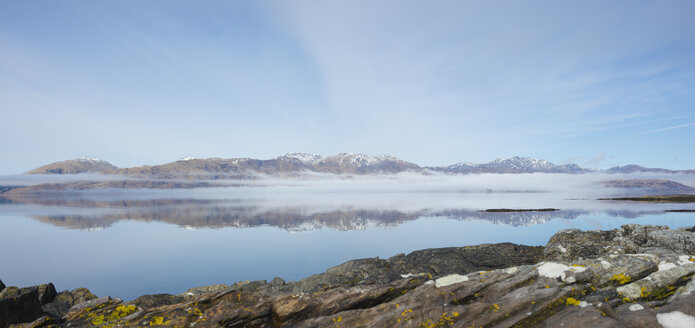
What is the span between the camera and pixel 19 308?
1497 cm

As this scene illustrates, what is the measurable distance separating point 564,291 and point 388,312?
702 cm

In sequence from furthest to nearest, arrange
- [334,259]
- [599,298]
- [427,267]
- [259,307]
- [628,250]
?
1. [334,259]
2. [427,267]
3. [628,250]
4. [259,307]
5. [599,298]

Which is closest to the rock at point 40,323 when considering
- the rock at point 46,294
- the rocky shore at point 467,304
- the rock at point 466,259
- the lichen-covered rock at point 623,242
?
the rocky shore at point 467,304

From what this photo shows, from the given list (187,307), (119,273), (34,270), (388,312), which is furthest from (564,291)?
(34,270)

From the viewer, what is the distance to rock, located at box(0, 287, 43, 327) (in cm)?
1417

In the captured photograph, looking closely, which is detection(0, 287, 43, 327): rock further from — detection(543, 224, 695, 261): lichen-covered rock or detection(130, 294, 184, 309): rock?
detection(543, 224, 695, 261): lichen-covered rock

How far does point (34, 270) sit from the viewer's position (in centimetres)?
4909

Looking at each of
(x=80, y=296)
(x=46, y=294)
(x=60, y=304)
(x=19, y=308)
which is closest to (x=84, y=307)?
(x=19, y=308)

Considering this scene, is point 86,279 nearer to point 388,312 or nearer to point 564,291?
point 388,312

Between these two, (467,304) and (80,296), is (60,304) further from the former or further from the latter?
(467,304)

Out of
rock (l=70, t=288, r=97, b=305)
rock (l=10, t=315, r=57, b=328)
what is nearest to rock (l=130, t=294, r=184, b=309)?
rock (l=70, t=288, r=97, b=305)

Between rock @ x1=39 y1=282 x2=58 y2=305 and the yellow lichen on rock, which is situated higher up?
the yellow lichen on rock

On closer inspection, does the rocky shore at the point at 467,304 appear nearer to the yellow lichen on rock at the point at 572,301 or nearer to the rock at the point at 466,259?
the yellow lichen on rock at the point at 572,301

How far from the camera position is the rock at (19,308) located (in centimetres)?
1417
